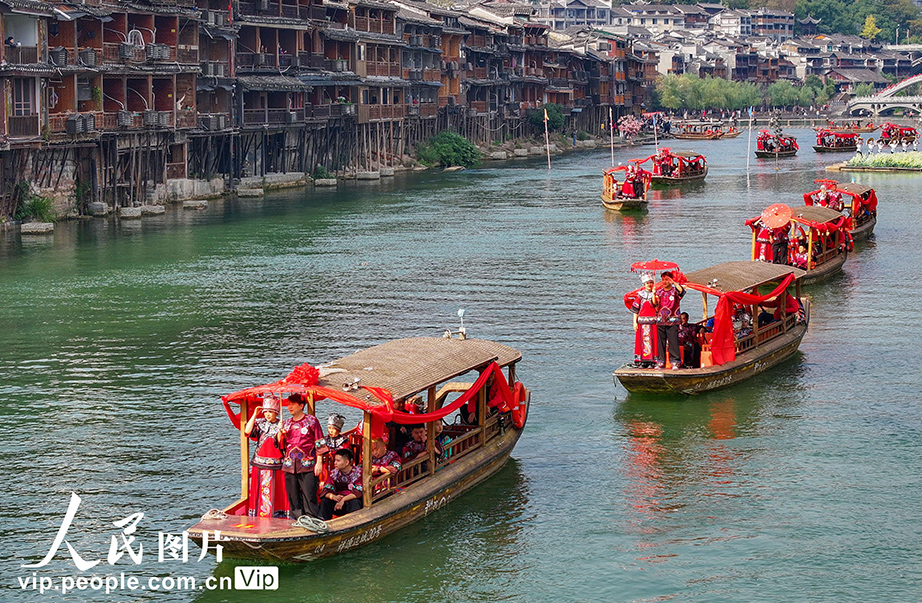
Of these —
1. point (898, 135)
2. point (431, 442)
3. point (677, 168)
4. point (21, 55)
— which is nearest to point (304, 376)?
point (431, 442)

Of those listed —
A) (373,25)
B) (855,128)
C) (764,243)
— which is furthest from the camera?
(855,128)

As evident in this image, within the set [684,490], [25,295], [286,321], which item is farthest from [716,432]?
[25,295]

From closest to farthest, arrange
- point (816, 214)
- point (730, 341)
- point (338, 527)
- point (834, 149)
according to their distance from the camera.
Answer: point (338, 527) < point (730, 341) < point (816, 214) < point (834, 149)

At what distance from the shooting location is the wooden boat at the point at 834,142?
123 m

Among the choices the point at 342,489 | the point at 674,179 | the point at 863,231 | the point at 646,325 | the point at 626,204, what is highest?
the point at 674,179

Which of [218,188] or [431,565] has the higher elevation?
[218,188]

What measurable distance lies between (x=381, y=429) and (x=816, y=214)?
27850 millimetres

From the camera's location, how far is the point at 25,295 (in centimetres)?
4000

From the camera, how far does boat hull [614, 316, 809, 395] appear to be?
26375mm

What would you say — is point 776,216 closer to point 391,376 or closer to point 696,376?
point 696,376

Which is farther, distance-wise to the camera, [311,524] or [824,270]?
[824,270]

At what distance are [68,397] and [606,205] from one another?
42.9 meters

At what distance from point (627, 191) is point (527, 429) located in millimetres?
43202

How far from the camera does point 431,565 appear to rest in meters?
18.8
